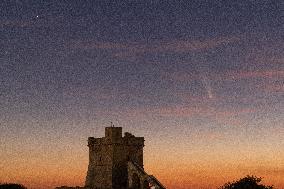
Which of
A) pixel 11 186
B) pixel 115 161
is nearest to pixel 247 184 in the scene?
pixel 115 161

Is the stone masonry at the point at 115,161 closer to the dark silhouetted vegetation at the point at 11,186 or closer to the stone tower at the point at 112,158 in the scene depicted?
the stone tower at the point at 112,158

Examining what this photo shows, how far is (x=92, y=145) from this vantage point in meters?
89.9

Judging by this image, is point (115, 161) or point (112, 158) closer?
point (112, 158)

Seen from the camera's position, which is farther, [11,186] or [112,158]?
[11,186]

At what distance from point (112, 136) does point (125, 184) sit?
965cm

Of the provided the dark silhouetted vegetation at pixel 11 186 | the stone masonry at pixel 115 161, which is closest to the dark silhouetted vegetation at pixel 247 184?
the stone masonry at pixel 115 161

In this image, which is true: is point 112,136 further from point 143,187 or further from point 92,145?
point 143,187

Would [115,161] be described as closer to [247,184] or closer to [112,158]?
[112,158]

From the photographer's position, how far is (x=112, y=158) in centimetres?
8600

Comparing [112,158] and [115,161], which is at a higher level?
[112,158]

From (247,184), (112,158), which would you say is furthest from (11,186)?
(247,184)

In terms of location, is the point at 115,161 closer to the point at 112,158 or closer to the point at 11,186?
the point at 112,158

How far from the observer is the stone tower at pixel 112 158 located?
280 feet

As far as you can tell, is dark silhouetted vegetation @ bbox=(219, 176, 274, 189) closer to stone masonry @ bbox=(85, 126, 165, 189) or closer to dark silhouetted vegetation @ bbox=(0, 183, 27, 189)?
stone masonry @ bbox=(85, 126, 165, 189)
